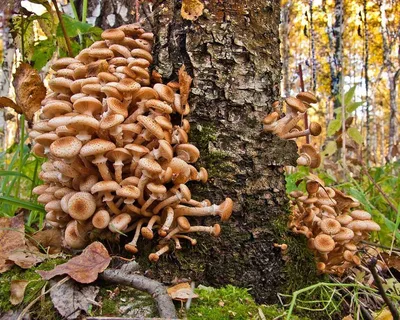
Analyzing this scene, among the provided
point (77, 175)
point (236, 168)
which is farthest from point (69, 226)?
point (236, 168)

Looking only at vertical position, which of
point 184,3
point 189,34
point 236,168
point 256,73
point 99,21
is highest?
point 99,21

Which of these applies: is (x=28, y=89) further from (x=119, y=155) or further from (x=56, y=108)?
(x=119, y=155)

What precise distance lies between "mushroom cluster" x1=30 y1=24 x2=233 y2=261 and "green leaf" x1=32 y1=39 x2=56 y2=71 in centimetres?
74

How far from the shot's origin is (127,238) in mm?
2119

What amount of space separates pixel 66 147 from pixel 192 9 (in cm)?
98

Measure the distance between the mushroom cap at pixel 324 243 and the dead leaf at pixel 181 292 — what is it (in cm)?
76

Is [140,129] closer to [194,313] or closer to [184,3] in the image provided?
[184,3]

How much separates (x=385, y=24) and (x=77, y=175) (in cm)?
1374

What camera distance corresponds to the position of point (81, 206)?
1.97 meters

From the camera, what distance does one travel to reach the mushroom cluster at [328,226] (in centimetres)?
223

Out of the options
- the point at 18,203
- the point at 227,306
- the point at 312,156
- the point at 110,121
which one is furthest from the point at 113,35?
the point at 227,306

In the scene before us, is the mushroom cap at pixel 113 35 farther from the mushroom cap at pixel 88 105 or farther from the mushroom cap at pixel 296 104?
the mushroom cap at pixel 296 104

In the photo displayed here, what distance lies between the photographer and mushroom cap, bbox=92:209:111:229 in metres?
1.98

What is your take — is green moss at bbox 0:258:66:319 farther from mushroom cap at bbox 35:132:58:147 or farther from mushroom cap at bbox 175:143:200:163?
mushroom cap at bbox 175:143:200:163
